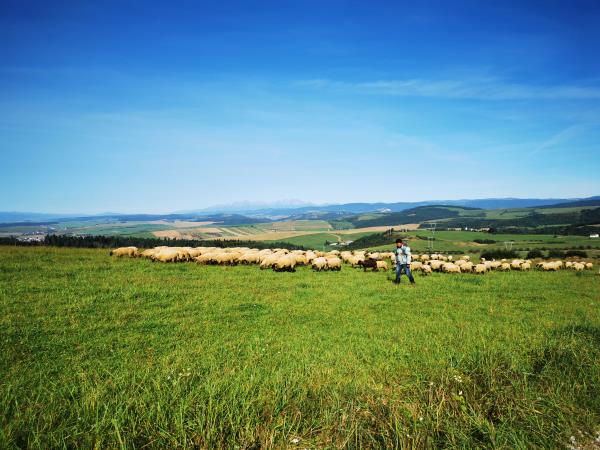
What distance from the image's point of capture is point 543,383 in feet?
16.0

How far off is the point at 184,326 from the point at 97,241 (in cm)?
5094

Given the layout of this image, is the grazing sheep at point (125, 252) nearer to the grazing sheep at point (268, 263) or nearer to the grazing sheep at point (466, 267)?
the grazing sheep at point (268, 263)

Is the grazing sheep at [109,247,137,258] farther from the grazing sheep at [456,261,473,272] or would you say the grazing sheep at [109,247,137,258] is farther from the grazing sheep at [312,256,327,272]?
the grazing sheep at [456,261,473,272]

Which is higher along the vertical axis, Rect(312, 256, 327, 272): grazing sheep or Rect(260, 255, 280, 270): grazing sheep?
Rect(260, 255, 280, 270): grazing sheep

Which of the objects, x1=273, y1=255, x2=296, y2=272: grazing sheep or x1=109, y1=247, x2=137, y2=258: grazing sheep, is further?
x1=109, y1=247, x2=137, y2=258: grazing sheep

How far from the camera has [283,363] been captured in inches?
273

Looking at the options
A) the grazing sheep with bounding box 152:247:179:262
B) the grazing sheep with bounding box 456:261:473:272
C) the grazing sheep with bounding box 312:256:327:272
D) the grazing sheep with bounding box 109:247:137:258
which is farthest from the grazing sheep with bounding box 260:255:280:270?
the grazing sheep with bounding box 456:261:473:272

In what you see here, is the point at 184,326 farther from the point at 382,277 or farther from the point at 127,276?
the point at 382,277

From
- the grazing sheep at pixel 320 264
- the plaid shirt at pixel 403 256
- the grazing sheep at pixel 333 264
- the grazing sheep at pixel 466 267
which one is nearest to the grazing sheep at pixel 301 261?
the grazing sheep at pixel 320 264

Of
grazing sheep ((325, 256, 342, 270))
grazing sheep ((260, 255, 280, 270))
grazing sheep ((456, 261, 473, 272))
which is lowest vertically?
grazing sheep ((456, 261, 473, 272))

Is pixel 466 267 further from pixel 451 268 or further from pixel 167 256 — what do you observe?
pixel 167 256

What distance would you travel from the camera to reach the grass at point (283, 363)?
343cm

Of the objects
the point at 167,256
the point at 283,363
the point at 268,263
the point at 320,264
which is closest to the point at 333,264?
the point at 320,264

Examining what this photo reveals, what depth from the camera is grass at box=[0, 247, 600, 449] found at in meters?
3.43
